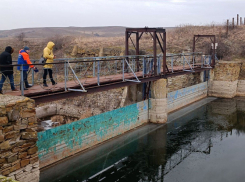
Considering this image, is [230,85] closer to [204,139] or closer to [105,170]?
[204,139]

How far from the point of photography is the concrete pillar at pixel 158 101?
49.6 ft

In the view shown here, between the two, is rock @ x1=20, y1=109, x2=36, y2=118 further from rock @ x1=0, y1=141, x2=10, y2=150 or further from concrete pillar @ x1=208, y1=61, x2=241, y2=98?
concrete pillar @ x1=208, y1=61, x2=241, y2=98

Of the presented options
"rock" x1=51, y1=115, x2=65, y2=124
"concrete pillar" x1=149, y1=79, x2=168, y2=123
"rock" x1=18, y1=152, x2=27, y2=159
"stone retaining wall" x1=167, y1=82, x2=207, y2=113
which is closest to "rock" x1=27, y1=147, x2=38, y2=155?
"rock" x1=18, y1=152, x2=27, y2=159

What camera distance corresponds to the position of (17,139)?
265 inches

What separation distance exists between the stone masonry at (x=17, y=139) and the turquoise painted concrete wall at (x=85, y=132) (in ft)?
8.58

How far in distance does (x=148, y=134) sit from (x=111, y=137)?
213 centimetres

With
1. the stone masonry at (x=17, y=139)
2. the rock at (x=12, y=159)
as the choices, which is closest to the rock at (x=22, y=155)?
the stone masonry at (x=17, y=139)

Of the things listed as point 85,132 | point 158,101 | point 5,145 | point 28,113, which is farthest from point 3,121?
point 158,101

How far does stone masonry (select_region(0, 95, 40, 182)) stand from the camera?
646 centimetres

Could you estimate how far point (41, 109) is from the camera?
18094 mm

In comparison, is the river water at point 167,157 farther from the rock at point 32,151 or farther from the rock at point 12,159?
the rock at point 12,159

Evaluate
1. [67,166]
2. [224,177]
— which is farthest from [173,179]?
[67,166]

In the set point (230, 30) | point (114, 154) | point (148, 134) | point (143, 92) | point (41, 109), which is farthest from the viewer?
point (230, 30)

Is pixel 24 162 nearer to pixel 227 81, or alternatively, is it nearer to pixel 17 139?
pixel 17 139
